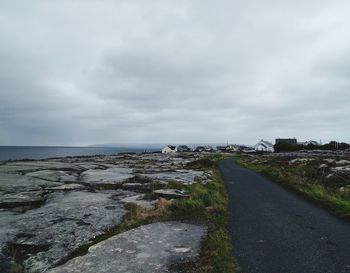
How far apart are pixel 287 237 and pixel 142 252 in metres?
5.53

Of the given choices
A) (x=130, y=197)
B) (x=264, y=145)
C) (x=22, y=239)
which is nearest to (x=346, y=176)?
(x=130, y=197)

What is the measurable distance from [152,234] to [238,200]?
9400 mm

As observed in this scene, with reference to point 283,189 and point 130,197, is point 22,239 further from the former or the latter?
point 283,189

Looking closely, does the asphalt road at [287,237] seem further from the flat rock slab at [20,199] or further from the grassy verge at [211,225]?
the flat rock slab at [20,199]

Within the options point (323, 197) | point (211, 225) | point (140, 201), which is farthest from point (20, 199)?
point (323, 197)

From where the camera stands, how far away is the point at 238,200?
20984 mm

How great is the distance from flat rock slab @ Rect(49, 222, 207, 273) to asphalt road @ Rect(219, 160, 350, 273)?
168cm

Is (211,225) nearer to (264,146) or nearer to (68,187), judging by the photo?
(68,187)

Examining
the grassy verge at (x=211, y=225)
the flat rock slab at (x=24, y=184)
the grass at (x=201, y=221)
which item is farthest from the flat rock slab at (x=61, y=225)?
the flat rock slab at (x=24, y=184)

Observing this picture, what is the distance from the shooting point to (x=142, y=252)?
10.8m

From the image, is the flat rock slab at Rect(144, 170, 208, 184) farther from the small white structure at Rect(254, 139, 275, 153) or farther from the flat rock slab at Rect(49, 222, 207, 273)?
the small white structure at Rect(254, 139, 275, 153)

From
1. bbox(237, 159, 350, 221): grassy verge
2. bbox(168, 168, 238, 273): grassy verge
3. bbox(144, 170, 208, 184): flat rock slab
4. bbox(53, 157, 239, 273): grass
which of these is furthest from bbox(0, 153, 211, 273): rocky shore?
bbox(144, 170, 208, 184): flat rock slab

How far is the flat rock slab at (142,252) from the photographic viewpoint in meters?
9.58

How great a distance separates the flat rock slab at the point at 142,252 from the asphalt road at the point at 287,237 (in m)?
1.68
